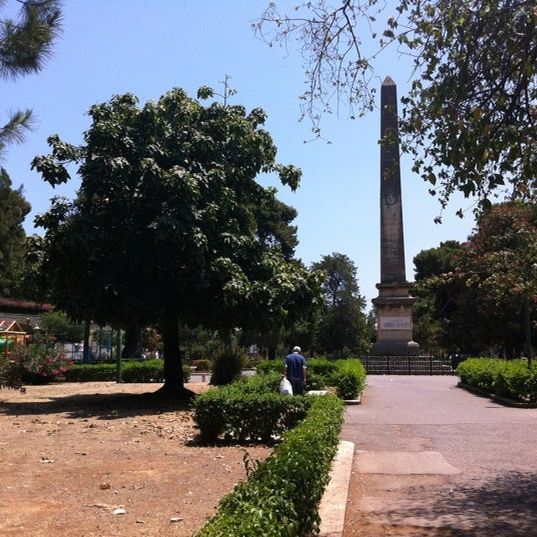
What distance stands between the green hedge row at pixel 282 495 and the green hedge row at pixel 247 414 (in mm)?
3835

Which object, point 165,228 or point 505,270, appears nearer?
point 505,270

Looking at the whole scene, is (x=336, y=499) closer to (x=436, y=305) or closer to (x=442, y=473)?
(x=442, y=473)

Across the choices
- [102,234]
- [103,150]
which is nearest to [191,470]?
[102,234]

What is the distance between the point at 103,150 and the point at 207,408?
9.33 m

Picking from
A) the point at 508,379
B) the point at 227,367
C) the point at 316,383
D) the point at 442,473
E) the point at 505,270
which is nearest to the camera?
the point at 442,473

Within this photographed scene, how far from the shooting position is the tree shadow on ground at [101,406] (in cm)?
1700

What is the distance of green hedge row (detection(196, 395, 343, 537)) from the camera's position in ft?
13.8

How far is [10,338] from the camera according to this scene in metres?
32.2

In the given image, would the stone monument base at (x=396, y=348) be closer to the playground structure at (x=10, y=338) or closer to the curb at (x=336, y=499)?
the playground structure at (x=10, y=338)

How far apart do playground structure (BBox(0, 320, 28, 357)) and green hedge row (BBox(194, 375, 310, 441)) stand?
64.9 ft

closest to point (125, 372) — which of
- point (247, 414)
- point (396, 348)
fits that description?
point (396, 348)

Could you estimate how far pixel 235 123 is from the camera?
2020cm

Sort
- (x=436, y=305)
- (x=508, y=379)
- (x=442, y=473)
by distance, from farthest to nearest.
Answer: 1. (x=436, y=305)
2. (x=508, y=379)
3. (x=442, y=473)

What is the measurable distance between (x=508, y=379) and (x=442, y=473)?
39.3ft
